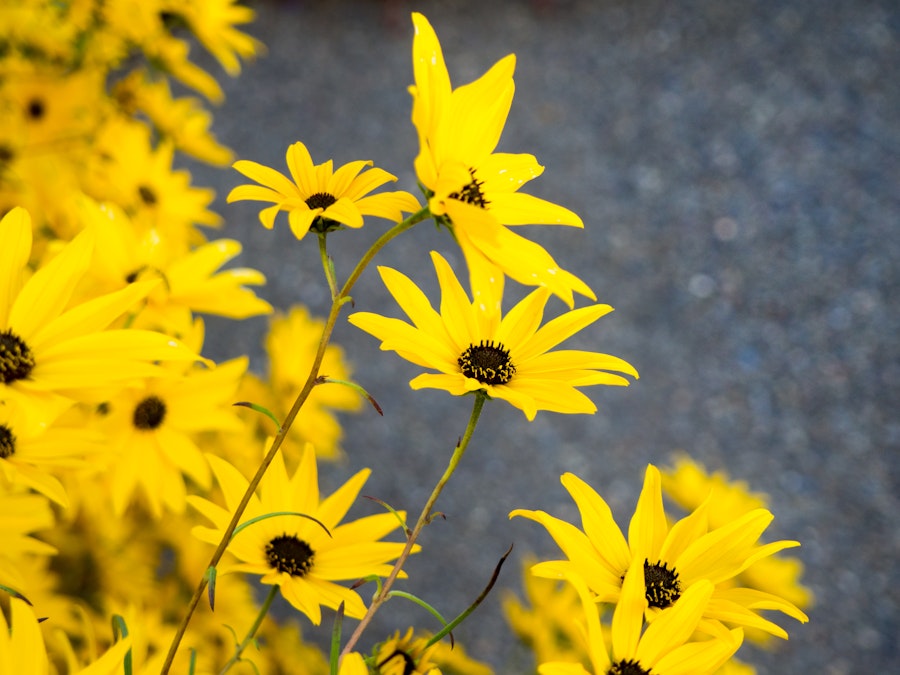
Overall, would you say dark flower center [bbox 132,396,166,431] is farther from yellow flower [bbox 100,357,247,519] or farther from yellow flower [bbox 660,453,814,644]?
yellow flower [bbox 660,453,814,644]

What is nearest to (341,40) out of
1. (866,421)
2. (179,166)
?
(179,166)

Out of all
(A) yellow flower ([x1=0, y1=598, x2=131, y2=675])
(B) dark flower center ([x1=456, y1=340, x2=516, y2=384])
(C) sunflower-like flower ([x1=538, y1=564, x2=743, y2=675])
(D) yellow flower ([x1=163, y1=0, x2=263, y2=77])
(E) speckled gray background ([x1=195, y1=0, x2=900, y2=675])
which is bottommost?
(A) yellow flower ([x1=0, y1=598, x2=131, y2=675])

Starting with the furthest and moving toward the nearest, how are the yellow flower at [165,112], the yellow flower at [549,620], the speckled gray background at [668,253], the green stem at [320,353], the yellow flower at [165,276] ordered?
the speckled gray background at [668,253] → the yellow flower at [165,112] → the yellow flower at [549,620] → the yellow flower at [165,276] → the green stem at [320,353]

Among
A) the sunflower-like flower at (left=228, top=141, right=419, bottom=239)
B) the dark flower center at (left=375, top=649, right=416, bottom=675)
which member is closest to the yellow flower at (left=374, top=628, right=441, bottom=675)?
the dark flower center at (left=375, top=649, right=416, bottom=675)

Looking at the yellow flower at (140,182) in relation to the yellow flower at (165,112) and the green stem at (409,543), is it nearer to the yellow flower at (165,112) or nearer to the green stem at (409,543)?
the yellow flower at (165,112)

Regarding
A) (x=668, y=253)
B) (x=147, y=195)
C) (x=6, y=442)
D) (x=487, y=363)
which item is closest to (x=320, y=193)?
(x=487, y=363)

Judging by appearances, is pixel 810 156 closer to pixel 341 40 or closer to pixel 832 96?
pixel 832 96

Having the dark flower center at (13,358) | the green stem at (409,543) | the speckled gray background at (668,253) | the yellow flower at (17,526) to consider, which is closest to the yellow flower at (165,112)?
the yellow flower at (17,526)

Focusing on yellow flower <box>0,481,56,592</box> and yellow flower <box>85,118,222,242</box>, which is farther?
yellow flower <box>85,118,222,242</box>
